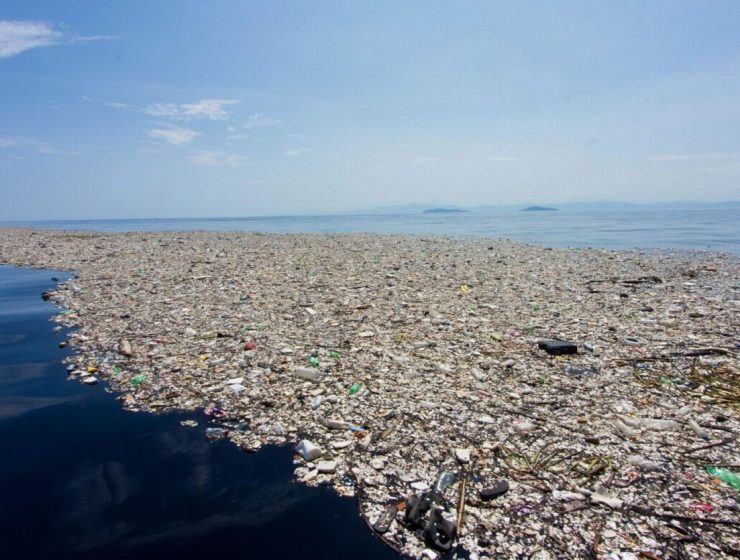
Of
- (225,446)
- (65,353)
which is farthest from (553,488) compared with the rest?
(65,353)

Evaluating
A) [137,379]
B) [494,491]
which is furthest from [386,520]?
[137,379]

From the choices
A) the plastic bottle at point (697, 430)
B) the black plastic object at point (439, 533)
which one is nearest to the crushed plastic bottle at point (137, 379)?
the black plastic object at point (439, 533)

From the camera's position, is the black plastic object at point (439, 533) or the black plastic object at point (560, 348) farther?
the black plastic object at point (560, 348)

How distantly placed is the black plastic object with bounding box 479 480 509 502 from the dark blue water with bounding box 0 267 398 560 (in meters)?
1.02

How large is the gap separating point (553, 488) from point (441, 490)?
3.40 ft

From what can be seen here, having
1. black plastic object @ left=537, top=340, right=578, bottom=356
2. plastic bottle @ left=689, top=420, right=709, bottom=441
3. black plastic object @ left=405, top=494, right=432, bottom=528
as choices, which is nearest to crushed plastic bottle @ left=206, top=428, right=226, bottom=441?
black plastic object @ left=405, top=494, right=432, bottom=528

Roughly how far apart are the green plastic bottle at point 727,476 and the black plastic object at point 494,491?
2024 mm

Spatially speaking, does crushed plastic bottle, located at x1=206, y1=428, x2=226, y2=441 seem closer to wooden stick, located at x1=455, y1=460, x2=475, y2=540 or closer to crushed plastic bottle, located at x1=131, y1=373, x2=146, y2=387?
crushed plastic bottle, located at x1=131, y1=373, x2=146, y2=387

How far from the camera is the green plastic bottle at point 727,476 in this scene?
12.3 feet

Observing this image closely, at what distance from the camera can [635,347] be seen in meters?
7.10

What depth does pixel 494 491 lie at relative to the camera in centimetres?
368

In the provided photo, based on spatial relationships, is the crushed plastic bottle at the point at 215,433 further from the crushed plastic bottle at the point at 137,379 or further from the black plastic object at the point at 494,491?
the black plastic object at the point at 494,491

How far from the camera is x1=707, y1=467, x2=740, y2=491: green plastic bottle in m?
3.74

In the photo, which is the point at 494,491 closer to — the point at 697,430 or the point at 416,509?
the point at 416,509
